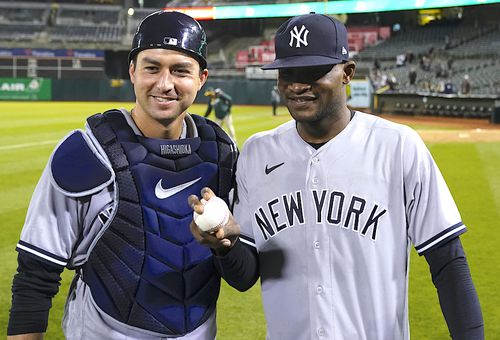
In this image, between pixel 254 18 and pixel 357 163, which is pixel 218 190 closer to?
pixel 357 163

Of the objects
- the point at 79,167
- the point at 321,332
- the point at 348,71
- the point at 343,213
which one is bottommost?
the point at 321,332

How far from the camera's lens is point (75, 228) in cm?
243

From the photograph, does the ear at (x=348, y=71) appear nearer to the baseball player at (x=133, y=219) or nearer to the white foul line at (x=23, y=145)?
the baseball player at (x=133, y=219)

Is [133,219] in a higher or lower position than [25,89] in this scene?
higher

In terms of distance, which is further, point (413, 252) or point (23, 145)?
point (23, 145)

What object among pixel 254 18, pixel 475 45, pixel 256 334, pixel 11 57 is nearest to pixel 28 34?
pixel 11 57

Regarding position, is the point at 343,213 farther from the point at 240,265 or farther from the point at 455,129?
the point at 455,129

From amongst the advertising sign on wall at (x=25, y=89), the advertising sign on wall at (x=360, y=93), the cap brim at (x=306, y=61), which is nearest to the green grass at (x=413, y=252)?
the cap brim at (x=306, y=61)

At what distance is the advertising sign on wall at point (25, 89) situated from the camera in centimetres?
3938

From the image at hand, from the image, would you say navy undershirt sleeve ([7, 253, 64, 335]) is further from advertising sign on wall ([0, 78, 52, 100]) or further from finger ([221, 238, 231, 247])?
advertising sign on wall ([0, 78, 52, 100])

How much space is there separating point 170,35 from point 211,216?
0.80 metres

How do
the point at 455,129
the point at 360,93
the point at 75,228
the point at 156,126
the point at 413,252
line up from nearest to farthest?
the point at 75,228 → the point at 156,126 → the point at 413,252 → the point at 455,129 → the point at 360,93

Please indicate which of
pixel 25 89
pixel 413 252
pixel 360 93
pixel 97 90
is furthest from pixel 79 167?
pixel 97 90

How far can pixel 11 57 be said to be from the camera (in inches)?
1860
